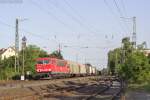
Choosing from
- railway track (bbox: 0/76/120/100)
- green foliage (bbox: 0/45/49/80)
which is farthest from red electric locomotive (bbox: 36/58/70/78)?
railway track (bbox: 0/76/120/100)

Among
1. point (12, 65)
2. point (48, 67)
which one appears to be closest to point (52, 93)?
point (48, 67)

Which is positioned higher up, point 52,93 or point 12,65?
point 12,65

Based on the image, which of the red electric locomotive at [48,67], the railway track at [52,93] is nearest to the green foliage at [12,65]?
the red electric locomotive at [48,67]

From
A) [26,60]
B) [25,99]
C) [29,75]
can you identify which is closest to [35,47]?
[26,60]

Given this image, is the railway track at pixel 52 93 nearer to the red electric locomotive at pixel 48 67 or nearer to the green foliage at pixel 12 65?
the red electric locomotive at pixel 48 67

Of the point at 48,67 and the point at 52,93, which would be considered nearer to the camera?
the point at 52,93

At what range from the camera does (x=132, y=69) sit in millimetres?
60094

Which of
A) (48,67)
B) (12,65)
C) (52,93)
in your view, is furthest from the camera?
(12,65)

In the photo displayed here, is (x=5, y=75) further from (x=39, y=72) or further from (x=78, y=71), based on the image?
(x=78, y=71)

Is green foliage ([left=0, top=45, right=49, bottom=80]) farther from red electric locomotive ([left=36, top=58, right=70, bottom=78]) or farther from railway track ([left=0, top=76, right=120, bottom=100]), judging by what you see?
railway track ([left=0, top=76, right=120, bottom=100])

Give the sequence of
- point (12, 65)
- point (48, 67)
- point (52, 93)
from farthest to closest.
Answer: point (12, 65) → point (48, 67) → point (52, 93)

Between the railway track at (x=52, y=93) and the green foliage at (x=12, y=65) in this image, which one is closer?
the railway track at (x=52, y=93)

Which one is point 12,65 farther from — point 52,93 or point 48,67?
point 52,93

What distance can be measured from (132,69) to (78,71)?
113ft
